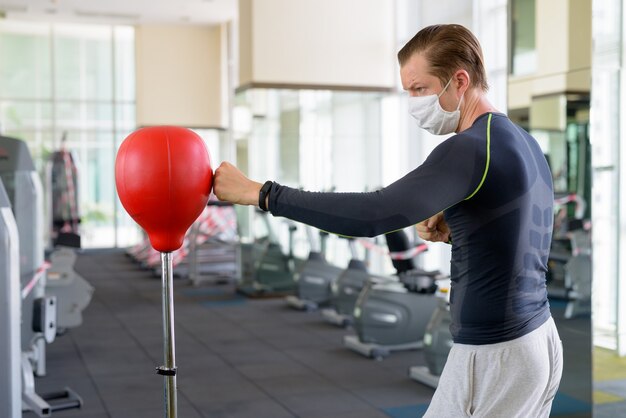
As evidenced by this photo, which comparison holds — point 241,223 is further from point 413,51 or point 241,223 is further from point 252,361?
point 413,51

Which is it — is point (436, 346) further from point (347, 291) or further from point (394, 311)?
point (347, 291)

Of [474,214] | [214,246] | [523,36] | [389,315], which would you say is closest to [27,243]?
[389,315]

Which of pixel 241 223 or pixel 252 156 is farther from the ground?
pixel 252 156

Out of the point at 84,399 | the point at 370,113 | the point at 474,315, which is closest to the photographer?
the point at 474,315

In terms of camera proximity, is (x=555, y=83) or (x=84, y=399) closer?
(x=555, y=83)

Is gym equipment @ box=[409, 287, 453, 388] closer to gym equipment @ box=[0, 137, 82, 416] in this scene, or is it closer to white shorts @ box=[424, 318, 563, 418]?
gym equipment @ box=[0, 137, 82, 416]

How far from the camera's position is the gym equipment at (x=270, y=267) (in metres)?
8.90

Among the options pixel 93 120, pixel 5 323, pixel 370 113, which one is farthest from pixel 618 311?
pixel 93 120

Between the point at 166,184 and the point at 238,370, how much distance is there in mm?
4045

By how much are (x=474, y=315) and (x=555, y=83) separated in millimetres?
2425

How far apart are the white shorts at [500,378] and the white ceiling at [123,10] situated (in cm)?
1186

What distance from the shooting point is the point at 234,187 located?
1.61 metres

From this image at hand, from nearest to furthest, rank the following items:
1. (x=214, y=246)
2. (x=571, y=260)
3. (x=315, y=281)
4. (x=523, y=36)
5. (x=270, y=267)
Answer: (x=523, y=36) → (x=571, y=260) → (x=315, y=281) → (x=270, y=267) → (x=214, y=246)

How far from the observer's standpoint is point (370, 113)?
29.7 ft
